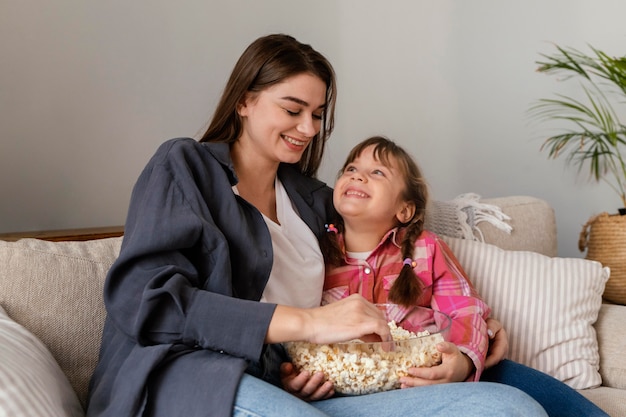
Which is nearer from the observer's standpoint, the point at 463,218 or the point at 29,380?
the point at 29,380

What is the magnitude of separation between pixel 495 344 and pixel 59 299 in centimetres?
93

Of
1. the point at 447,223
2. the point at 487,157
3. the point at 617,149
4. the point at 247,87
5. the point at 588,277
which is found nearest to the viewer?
the point at 247,87

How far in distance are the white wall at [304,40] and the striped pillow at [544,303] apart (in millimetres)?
1352

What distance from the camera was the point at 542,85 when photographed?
3336 mm

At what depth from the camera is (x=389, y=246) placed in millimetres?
1829

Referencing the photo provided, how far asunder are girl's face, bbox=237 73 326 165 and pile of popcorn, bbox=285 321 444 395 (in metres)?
0.54

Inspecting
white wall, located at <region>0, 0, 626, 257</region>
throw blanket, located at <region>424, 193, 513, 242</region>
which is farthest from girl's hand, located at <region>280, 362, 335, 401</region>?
white wall, located at <region>0, 0, 626, 257</region>

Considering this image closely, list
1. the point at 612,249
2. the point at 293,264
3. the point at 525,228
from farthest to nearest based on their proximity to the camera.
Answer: the point at 612,249, the point at 525,228, the point at 293,264

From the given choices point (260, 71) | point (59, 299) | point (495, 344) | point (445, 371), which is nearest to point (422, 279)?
point (495, 344)

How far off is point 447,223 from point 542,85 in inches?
56.7

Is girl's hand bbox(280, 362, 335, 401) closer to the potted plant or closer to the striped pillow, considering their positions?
the striped pillow

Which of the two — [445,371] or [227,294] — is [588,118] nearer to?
[445,371]

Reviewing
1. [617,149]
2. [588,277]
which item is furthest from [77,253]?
[617,149]

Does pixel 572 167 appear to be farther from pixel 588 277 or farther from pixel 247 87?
pixel 247 87
